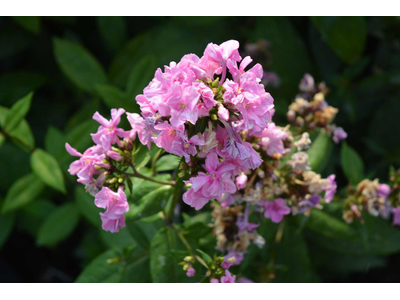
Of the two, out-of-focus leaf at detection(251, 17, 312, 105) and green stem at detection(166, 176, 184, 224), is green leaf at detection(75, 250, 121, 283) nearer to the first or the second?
green stem at detection(166, 176, 184, 224)

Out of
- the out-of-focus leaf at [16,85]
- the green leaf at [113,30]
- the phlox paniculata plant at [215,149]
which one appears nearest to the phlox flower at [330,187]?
the phlox paniculata plant at [215,149]

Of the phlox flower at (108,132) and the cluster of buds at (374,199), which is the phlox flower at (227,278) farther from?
the cluster of buds at (374,199)

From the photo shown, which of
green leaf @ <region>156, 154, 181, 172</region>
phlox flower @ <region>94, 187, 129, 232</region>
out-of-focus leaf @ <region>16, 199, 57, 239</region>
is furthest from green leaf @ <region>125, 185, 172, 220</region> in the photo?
out-of-focus leaf @ <region>16, 199, 57, 239</region>

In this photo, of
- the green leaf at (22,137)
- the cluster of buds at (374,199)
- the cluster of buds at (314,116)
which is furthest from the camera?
the green leaf at (22,137)

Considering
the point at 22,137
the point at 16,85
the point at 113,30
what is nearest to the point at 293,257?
the point at 22,137

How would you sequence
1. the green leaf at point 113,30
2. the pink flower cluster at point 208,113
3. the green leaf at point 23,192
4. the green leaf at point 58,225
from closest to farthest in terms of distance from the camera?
the pink flower cluster at point 208,113
the green leaf at point 23,192
the green leaf at point 58,225
the green leaf at point 113,30

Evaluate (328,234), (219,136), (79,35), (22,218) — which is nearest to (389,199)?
(328,234)

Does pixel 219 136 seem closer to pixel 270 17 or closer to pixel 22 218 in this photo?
pixel 270 17
